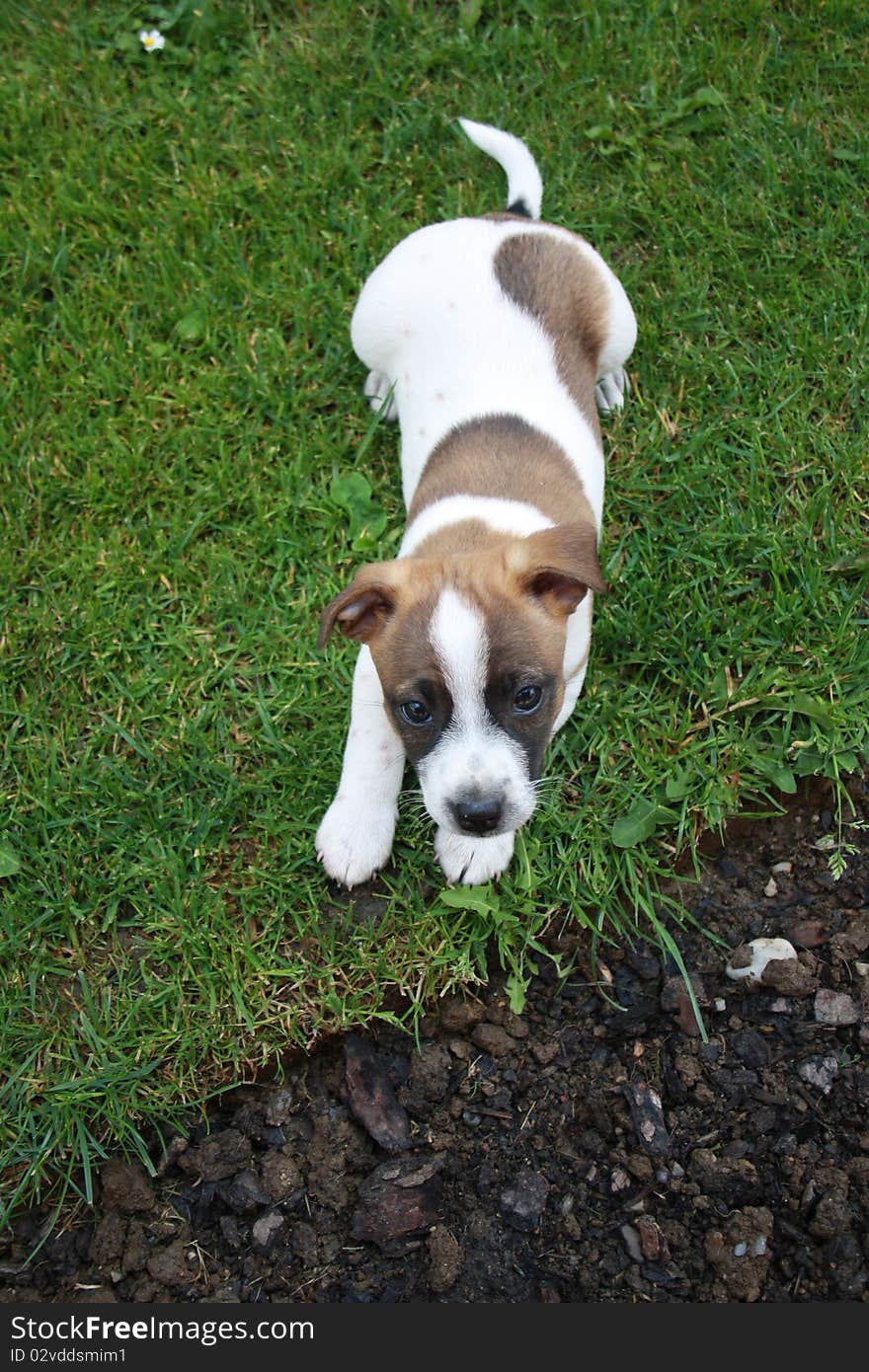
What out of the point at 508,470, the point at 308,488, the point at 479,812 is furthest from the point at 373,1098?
the point at 308,488

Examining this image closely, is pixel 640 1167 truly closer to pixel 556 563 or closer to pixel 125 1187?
pixel 125 1187

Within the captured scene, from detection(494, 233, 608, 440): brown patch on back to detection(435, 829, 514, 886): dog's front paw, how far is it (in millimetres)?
1643

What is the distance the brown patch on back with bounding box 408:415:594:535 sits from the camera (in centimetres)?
403

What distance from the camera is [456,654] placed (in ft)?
10.9

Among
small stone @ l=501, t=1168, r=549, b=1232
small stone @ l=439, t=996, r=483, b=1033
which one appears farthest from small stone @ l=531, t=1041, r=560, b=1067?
small stone @ l=501, t=1168, r=549, b=1232

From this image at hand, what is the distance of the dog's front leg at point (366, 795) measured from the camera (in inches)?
164

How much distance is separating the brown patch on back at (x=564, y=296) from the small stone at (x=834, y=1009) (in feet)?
7.26

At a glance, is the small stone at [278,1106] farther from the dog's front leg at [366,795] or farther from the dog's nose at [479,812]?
the dog's nose at [479,812]

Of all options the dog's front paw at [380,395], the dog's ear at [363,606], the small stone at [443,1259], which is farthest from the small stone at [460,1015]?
the dog's front paw at [380,395]

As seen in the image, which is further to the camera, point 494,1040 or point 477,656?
point 494,1040

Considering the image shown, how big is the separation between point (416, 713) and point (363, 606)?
0.38 metres

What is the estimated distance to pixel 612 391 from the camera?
16.6 ft

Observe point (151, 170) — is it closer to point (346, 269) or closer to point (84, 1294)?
point (346, 269)

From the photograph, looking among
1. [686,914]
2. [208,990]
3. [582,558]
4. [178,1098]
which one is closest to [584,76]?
[582,558]
